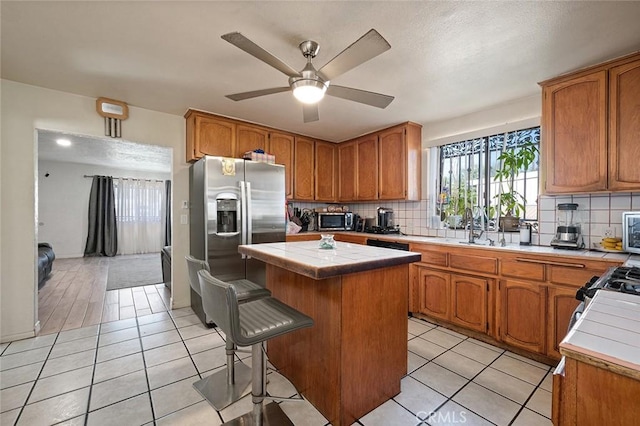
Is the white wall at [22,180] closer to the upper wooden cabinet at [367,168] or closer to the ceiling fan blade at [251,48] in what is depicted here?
the ceiling fan blade at [251,48]

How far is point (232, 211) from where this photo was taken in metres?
3.15

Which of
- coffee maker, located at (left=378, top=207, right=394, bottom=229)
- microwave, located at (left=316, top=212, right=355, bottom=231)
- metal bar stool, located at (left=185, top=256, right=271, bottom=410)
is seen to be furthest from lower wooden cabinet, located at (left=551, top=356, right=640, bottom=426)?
microwave, located at (left=316, top=212, right=355, bottom=231)

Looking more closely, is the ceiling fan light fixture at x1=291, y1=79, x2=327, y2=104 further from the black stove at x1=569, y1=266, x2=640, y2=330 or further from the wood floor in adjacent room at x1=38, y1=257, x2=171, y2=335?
the wood floor in adjacent room at x1=38, y1=257, x2=171, y2=335

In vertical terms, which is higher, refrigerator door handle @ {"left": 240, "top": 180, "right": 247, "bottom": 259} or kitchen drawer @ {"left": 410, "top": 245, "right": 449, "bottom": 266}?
refrigerator door handle @ {"left": 240, "top": 180, "right": 247, "bottom": 259}

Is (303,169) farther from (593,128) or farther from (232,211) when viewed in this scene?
(593,128)

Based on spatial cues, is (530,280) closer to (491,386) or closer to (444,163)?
(491,386)

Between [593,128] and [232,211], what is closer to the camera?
[593,128]

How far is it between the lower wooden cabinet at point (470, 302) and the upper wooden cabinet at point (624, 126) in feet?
4.13

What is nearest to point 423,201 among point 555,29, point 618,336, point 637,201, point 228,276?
point 637,201

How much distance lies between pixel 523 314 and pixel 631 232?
3.36ft

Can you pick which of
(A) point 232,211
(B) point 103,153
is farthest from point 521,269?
(B) point 103,153

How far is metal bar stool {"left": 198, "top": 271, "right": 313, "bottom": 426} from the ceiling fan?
1.22 meters

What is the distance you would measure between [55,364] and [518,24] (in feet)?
13.7

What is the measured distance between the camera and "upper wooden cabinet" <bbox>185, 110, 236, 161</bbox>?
10.7 ft
